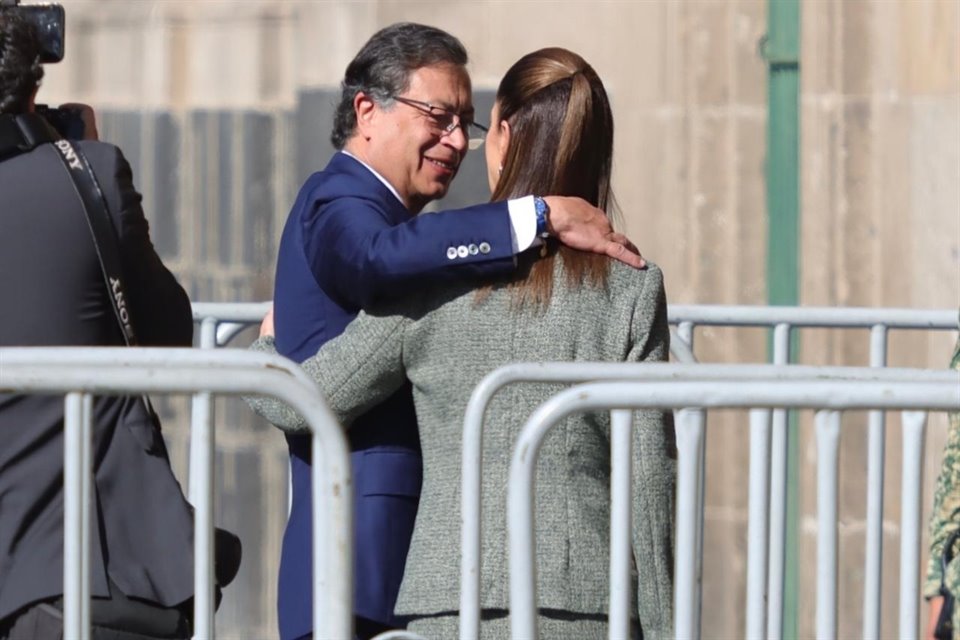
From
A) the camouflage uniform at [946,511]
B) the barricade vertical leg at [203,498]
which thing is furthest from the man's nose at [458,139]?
the camouflage uniform at [946,511]

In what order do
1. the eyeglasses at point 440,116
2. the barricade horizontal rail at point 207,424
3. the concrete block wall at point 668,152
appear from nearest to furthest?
the barricade horizontal rail at point 207,424
the eyeglasses at point 440,116
the concrete block wall at point 668,152

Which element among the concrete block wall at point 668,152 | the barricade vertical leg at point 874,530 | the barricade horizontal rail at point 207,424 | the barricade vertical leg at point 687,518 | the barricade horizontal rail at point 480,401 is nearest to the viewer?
the barricade horizontal rail at point 207,424

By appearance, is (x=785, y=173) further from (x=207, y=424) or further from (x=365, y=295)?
(x=207, y=424)

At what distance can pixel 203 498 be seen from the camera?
249 cm

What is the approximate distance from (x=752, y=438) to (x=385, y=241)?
676mm

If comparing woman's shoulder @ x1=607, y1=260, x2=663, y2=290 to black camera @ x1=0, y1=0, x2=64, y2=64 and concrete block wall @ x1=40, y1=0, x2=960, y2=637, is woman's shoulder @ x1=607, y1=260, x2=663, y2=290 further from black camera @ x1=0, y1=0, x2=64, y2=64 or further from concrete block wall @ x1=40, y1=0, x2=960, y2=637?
concrete block wall @ x1=40, y1=0, x2=960, y2=637

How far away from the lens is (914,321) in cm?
432

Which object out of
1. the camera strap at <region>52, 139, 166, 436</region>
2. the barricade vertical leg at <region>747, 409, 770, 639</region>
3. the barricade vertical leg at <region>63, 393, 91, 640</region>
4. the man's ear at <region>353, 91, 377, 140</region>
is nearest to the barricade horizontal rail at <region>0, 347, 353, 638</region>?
the barricade vertical leg at <region>63, 393, 91, 640</region>

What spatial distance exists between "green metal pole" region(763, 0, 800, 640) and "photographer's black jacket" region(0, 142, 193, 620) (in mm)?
2796

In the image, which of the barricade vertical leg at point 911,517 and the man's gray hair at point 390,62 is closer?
the barricade vertical leg at point 911,517

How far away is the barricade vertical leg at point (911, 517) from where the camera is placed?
264 cm

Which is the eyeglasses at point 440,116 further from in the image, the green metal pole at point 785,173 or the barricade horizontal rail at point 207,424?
the green metal pole at point 785,173

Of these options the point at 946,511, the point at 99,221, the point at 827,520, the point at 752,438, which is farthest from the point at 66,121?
the point at 946,511

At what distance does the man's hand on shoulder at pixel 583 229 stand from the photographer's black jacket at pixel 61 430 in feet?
2.23
